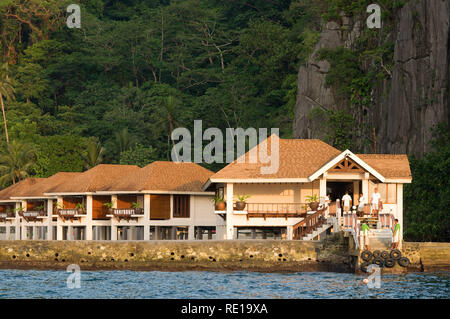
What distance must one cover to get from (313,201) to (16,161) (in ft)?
197

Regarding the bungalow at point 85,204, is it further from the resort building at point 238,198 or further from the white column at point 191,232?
the white column at point 191,232

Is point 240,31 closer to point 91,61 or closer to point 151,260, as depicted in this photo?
point 91,61

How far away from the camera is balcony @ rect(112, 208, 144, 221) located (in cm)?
6806

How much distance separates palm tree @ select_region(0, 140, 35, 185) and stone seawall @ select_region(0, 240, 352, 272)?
2067 inches

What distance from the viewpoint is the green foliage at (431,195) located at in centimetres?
5684

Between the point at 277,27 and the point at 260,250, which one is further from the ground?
the point at 277,27

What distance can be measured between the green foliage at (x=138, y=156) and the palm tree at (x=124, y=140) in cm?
458

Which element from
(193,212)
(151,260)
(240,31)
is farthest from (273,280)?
(240,31)

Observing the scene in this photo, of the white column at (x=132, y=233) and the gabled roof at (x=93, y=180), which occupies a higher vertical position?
the gabled roof at (x=93, y=180)

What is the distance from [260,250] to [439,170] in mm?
16106

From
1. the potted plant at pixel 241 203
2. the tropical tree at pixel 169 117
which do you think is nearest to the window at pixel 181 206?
the potted plant at pixel 241 203

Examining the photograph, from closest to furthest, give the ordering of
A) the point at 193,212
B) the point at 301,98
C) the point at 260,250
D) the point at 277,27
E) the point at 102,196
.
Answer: the point at 260,250 < the point at 193,212 < the point at 102,196 < the point at 301,98 < the point at 277,27

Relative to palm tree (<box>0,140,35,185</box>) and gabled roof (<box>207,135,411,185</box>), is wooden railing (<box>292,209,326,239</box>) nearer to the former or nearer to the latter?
gabled roof (<box>207,135,411,185</box>)

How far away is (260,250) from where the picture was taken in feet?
160
